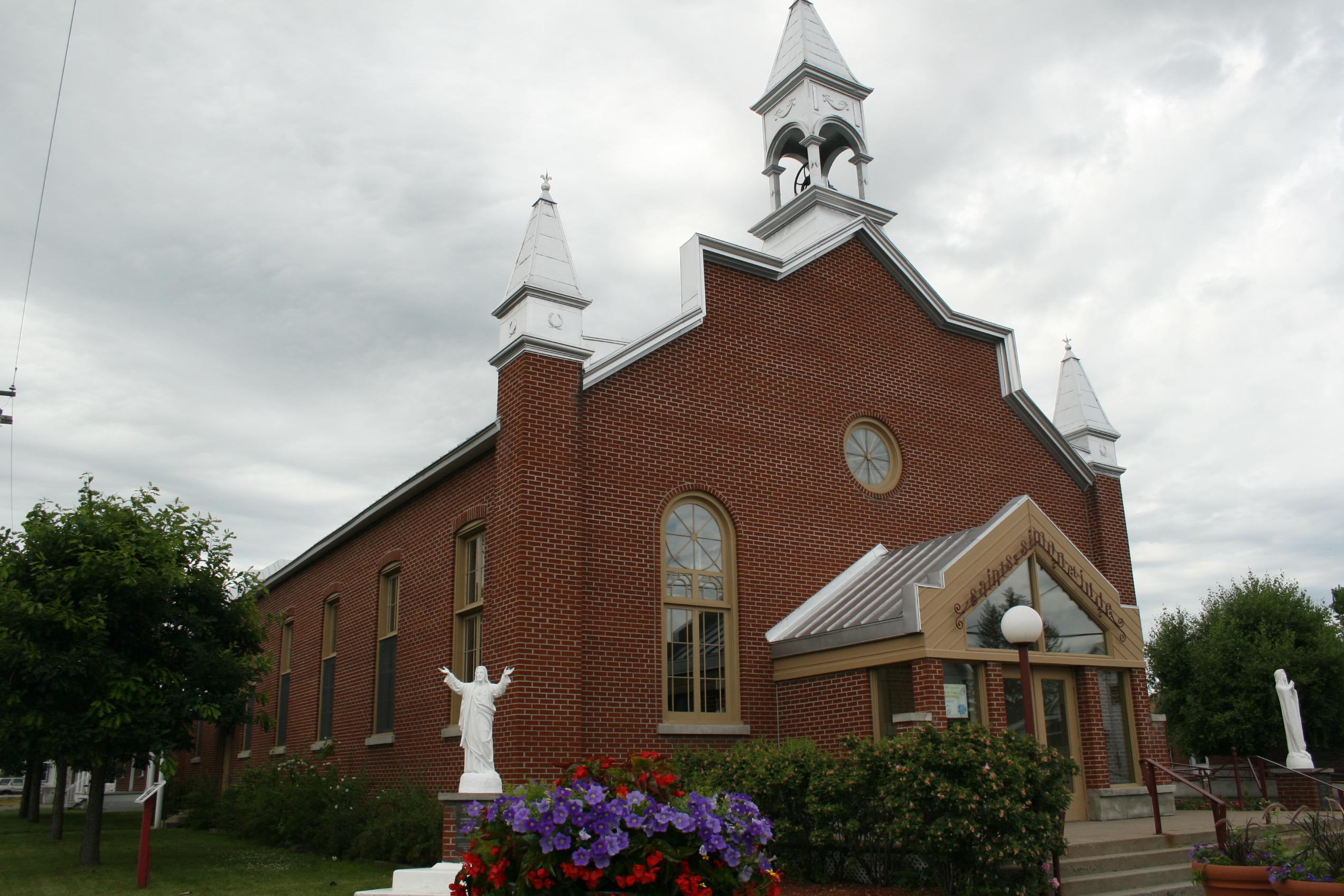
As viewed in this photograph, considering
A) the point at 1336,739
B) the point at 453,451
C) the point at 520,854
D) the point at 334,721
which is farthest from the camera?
the point at 1336,739

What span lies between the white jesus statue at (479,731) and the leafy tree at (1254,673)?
24320 mm

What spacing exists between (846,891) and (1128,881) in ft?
10.1

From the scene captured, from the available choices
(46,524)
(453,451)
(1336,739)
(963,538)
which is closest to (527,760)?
(453,451)

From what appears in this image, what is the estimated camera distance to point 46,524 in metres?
14.2

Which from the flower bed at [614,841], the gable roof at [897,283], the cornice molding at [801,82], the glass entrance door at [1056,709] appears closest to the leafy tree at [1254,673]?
the gable roof at [897,283]

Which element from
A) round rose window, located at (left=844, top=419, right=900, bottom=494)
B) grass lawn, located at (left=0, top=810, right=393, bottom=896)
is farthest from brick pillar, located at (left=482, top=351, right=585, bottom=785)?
round rose window, located at (left=844, top=419, right=900, bottom=494)

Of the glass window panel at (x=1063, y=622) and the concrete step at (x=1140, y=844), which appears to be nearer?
the concrete step at (x=1140, y=844)

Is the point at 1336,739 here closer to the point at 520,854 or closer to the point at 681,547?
→ the point at 681,547

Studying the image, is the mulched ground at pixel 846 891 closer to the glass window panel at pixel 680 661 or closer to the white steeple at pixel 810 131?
the glass window panel at pixel 680 661

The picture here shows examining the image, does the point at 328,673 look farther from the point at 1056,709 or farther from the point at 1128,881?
the point at 1128,881

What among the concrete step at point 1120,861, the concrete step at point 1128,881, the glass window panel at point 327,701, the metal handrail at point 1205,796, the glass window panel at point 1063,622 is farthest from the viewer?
the glass window panel at point 327,701

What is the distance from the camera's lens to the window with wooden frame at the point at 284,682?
24.3m

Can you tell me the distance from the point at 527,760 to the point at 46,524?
7.97 m

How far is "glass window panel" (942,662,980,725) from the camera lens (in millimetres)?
12859
